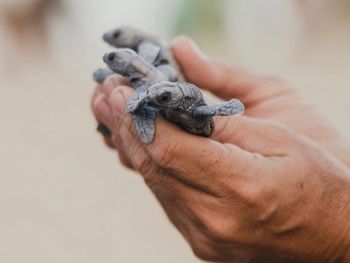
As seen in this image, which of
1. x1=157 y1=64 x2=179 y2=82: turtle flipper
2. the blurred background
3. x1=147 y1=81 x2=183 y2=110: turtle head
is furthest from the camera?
the blurred background

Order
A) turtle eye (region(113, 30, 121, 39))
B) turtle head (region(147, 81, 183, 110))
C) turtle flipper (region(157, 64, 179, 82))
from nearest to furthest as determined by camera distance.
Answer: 1. turtle head (region(147, 81, 183, 110))
2. turtle flipper (region(157, 64, 179, 82))
3. turtle eye (region(113, 30, 121, 39))

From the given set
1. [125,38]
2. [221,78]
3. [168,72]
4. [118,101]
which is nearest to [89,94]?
[221,78]

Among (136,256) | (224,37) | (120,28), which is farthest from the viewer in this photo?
(224,37)

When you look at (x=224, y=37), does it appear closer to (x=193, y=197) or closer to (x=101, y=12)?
(x=101, y=12)

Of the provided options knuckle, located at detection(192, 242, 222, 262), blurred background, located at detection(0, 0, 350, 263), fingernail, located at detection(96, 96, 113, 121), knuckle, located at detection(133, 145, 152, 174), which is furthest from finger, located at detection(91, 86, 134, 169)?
blurred background, located at detection(0, 0, 350, 263)

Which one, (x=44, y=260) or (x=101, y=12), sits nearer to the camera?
(x=44, y=260)

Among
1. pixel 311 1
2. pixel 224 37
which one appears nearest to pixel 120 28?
pixel 224 37

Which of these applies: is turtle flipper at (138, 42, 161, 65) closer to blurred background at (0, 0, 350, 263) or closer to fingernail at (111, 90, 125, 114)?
fingernail at (111, 90, 125, 114)

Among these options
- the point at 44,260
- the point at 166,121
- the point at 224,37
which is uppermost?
the point at 166,121
